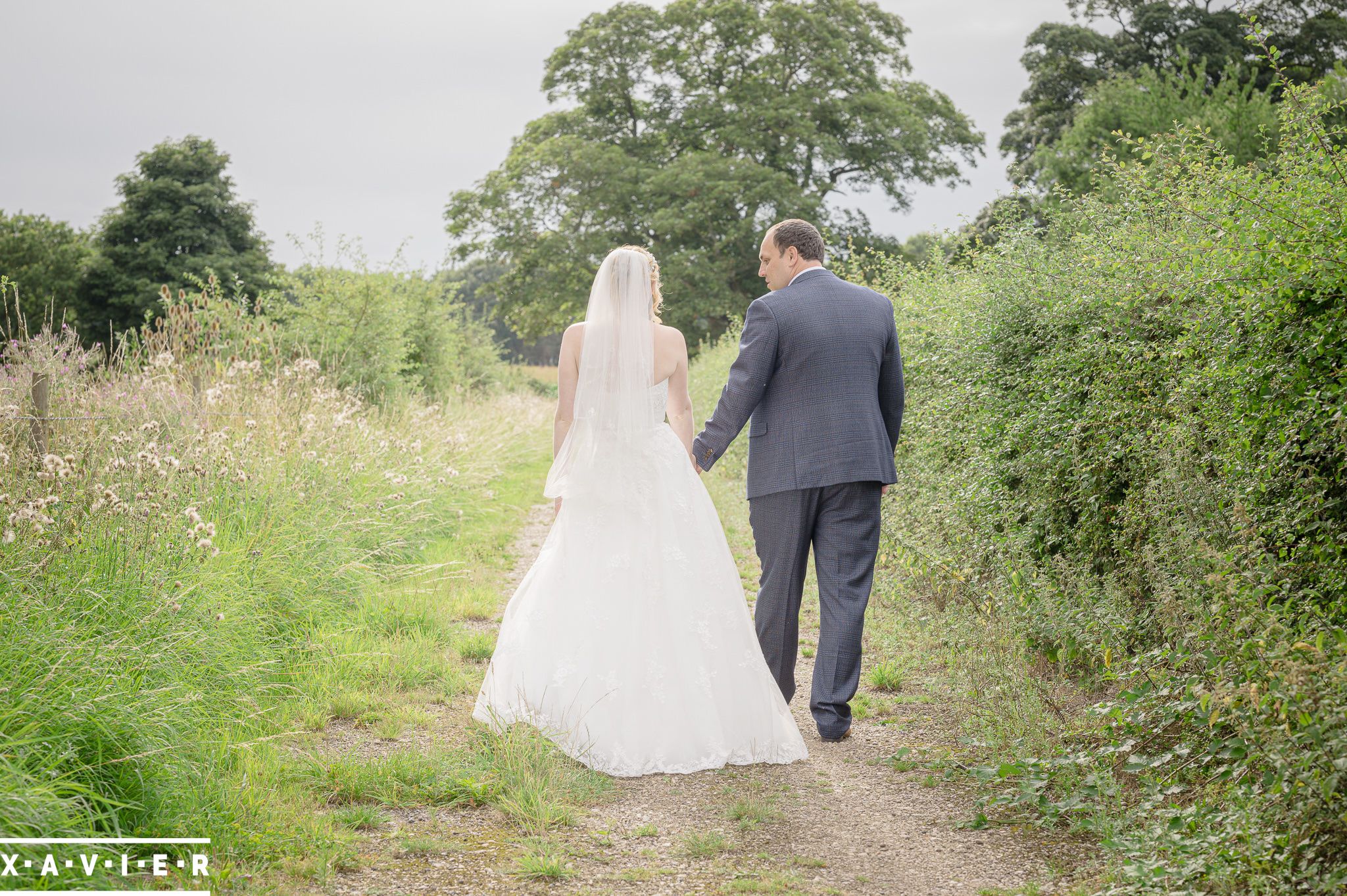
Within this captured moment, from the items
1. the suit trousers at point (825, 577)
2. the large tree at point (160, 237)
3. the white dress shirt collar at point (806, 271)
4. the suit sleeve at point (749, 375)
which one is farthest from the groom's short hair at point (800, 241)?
the large tree at point (160, 237)

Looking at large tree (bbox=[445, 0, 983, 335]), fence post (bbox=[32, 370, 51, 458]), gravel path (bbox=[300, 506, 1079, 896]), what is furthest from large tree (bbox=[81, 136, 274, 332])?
gravel path (bbox=[300, 506, 1079, 896])

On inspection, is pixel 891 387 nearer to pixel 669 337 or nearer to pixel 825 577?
pixel 825 577

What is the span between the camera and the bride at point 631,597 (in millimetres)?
4391

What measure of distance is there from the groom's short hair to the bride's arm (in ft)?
2.36

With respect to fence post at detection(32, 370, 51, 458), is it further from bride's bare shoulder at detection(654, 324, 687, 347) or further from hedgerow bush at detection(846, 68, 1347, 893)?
hedgerow bush at detection(846, 68, 1347, 893)

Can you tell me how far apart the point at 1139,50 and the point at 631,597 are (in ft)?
116

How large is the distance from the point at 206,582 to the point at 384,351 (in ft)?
35.7

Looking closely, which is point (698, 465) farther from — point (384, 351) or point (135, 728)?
point (384, 351)

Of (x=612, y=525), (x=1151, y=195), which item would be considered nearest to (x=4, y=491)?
(x=612, y=525)

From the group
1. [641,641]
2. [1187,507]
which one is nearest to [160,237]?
[641,641]

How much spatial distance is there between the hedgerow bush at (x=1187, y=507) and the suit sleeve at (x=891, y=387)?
65cm

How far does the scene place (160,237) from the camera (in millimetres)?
33625

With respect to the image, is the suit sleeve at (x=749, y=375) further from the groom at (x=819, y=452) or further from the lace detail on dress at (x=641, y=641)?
the lace detail on dress at (x=641, y=641)

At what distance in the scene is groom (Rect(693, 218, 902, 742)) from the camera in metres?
4.64
